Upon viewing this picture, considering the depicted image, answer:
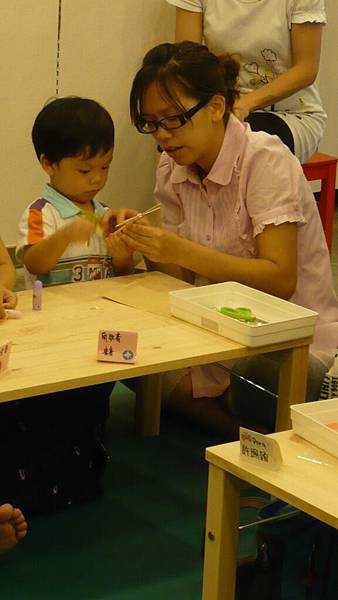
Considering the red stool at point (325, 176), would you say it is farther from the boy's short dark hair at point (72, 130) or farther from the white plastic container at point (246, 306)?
the white plastic container at point (246, 306)

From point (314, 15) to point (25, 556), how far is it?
A: 2.03 metres

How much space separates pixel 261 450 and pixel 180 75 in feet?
3.70

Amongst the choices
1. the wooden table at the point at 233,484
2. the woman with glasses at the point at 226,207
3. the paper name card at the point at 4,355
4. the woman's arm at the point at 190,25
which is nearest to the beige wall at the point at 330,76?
the woman's arm at the point at 190,25

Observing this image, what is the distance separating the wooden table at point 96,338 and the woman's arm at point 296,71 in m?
1.03

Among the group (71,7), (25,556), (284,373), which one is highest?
(71,7)

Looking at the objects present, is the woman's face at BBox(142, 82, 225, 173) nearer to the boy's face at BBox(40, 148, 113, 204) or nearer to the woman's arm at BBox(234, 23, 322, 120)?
the boy's face at BBox(40, 148, 113, 204)

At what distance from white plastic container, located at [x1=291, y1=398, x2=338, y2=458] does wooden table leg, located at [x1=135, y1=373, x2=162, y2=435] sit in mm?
993

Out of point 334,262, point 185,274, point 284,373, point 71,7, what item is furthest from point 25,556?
point 334,262

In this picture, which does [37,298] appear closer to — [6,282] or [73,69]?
[6,282]

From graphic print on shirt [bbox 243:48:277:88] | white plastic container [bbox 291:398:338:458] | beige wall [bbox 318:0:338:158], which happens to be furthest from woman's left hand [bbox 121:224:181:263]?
beige wall [bbox 318:0:338:158]

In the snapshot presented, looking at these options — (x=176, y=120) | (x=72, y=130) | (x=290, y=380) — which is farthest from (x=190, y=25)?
(x=290, y=380)

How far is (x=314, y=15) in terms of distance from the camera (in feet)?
11.4

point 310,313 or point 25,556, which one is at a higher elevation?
point 310,313

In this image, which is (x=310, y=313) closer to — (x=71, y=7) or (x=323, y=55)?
(x=71, y=7)
